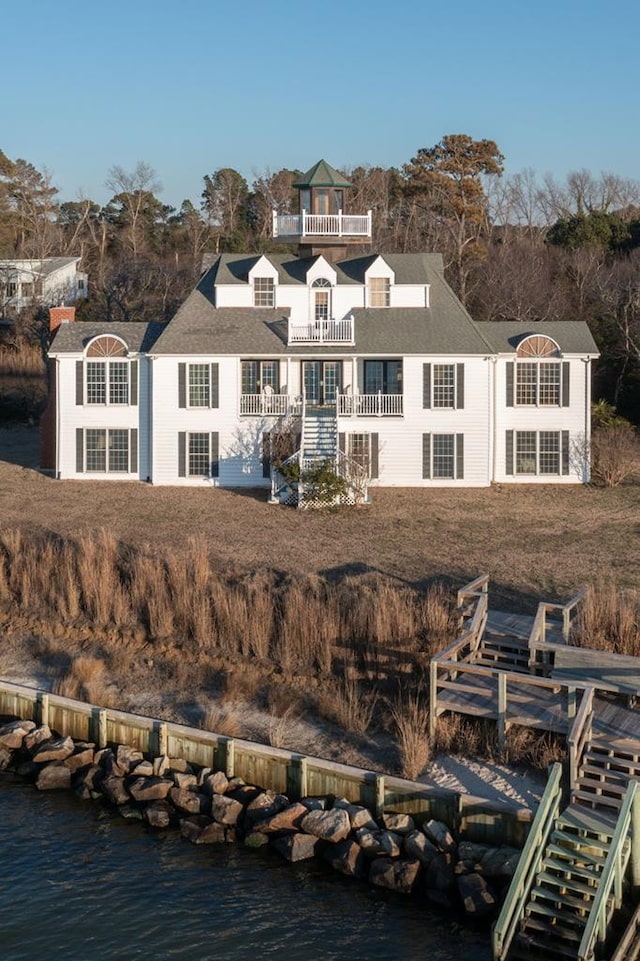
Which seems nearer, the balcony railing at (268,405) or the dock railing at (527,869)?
the dock railing at (527,869)

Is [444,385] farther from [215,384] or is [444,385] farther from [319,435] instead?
[215,384]

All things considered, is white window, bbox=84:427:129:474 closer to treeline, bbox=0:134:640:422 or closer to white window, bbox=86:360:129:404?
white window, bbox=86:360:129:404

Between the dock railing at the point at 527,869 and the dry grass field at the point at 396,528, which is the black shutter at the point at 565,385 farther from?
the dock railing at the point at 527,869

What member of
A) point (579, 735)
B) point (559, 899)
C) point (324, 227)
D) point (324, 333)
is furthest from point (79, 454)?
point (559, 899)

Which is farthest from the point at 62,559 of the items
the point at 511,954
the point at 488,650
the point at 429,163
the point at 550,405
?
the point at 429,163

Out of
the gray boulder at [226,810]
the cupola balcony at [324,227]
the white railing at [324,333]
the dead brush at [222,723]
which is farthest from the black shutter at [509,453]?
the gray boulder at [226,810]
